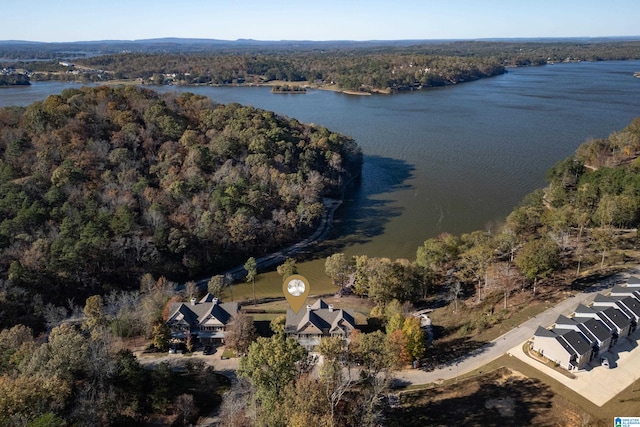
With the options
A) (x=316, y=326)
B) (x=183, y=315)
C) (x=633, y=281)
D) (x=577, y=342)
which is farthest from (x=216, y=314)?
(x=633, y=281)

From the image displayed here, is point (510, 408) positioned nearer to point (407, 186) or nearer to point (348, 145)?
point (407, 186)

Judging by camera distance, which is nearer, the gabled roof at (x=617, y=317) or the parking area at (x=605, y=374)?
the parking area at (x=605, y=374)

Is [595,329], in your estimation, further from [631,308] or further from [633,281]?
[633,281]

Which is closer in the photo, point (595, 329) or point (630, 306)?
point (595, 329)

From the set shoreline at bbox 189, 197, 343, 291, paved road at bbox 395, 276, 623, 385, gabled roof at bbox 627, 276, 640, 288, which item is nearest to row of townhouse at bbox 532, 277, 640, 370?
gabled roof at bbox 627, 276, 640, 288

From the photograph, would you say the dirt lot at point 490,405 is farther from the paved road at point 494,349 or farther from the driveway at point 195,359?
the driveway at point 195,359

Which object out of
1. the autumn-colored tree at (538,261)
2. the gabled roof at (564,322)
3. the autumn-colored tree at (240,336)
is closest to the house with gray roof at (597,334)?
the gabled roof at (564,322)
